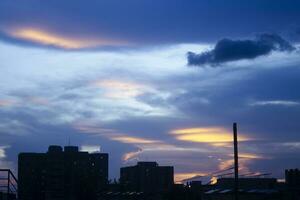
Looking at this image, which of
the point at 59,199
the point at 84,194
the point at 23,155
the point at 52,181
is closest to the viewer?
the point at 84,194

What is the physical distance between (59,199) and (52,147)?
63.7m

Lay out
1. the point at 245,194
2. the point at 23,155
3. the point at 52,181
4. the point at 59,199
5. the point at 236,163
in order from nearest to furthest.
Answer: the point at 236,163
the point at 245,194
the point at 59,199
the point at 52,181
the point at 23,155

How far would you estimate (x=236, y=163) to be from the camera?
5931 centimetres

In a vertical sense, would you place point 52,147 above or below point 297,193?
above

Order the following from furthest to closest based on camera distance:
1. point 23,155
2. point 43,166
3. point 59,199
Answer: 1. point 23,155
2. point 43,166
3. point 59,199

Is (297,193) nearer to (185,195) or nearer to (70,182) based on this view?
(185,195)

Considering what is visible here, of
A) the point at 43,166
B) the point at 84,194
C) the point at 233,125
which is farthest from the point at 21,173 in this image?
the point at 233,125

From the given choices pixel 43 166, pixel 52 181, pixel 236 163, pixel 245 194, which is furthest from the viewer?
pixel 43 166

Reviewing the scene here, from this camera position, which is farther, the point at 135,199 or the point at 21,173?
the point at 21,173

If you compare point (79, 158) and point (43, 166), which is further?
point (79, 158)

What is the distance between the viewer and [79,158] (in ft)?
641

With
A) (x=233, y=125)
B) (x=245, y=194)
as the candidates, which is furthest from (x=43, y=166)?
(x=233, y=125)

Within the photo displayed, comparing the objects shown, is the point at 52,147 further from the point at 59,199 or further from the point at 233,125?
the point at 233,125

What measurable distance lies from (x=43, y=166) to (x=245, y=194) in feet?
337
